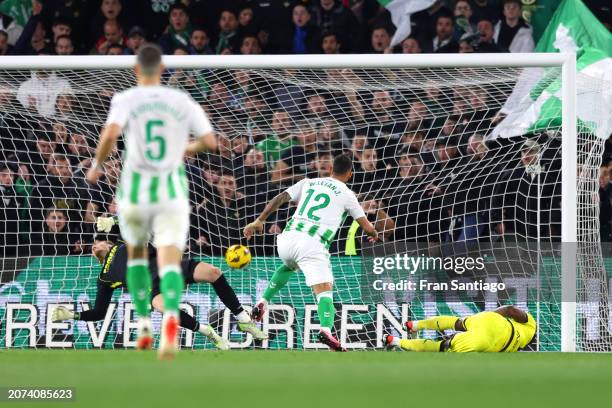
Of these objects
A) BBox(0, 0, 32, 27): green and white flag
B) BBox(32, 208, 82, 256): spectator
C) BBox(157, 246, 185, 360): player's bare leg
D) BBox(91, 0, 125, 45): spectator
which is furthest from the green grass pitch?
BBox(0, 0, 32, 27): green and white flag

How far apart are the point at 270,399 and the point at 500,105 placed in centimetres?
720

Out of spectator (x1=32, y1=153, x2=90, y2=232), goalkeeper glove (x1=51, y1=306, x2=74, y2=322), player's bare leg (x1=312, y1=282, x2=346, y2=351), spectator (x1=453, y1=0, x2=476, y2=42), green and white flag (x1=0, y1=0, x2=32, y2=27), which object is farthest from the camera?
green and white flag (x1=0, y1=0, x2=32, y2=27)

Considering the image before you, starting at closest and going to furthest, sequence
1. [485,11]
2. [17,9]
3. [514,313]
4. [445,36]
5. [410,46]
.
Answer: [514,313] < [410,46] < [445,36] < [485,11] < [17,9]

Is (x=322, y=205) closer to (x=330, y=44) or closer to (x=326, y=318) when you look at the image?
(x=326, y=318)

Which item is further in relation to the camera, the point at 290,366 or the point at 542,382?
the point at 290,366

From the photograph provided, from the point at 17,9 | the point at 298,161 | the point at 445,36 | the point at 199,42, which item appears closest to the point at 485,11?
the point at 445,36

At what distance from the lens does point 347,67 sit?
11594 millimetres

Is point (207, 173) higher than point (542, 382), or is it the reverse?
point (207, 173)

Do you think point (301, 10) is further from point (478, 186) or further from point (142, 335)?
point (142, 335)

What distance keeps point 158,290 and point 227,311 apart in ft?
4.10

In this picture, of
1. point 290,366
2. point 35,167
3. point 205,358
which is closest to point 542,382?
point 290,366

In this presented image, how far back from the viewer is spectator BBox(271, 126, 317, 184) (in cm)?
1282

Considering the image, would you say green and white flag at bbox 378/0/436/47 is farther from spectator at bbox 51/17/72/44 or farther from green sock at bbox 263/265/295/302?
green sock at bbox 263/265/295/302

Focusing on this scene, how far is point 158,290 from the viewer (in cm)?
1129
